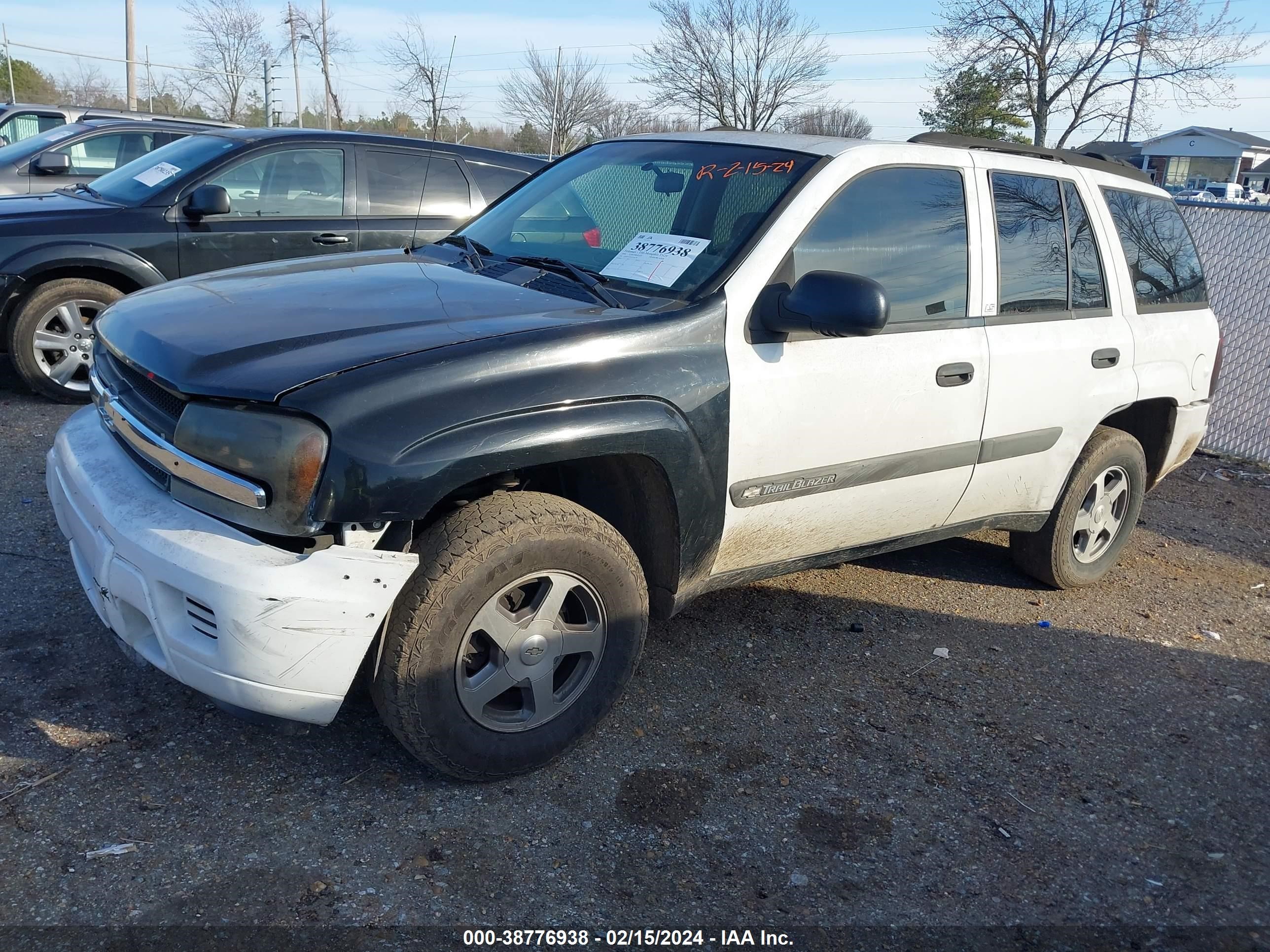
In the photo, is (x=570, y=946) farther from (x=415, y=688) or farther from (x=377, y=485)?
(x=377, y=485)

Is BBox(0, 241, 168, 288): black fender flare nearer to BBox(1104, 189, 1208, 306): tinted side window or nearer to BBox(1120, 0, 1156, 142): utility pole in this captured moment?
BBox(1104, 189, 1208, 306): tinted side window

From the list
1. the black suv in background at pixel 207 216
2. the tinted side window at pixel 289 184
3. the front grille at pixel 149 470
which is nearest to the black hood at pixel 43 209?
the black suv in background at pixel 207 216

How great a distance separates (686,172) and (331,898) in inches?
101

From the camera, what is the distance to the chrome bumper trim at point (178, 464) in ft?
8.16

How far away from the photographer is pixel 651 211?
3.62 meters

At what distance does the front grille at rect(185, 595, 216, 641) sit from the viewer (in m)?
2.46

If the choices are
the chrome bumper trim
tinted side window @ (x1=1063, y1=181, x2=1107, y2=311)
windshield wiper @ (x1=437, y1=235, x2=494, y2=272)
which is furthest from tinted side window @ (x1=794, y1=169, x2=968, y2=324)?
the chrome bumper trim

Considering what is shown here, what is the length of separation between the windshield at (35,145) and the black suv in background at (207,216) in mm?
1867

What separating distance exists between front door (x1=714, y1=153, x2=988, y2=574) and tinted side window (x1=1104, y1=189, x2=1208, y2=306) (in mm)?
1101

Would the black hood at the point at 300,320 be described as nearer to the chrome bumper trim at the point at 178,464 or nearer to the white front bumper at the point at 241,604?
the chrome bumper trim at the point at 178,464

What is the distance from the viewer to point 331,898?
2471 millimetres

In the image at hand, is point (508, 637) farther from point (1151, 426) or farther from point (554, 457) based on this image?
point (1151, 426)

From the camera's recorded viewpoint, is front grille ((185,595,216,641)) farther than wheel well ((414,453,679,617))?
No

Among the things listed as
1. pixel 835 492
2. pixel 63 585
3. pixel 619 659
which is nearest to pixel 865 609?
pixel 835 492
